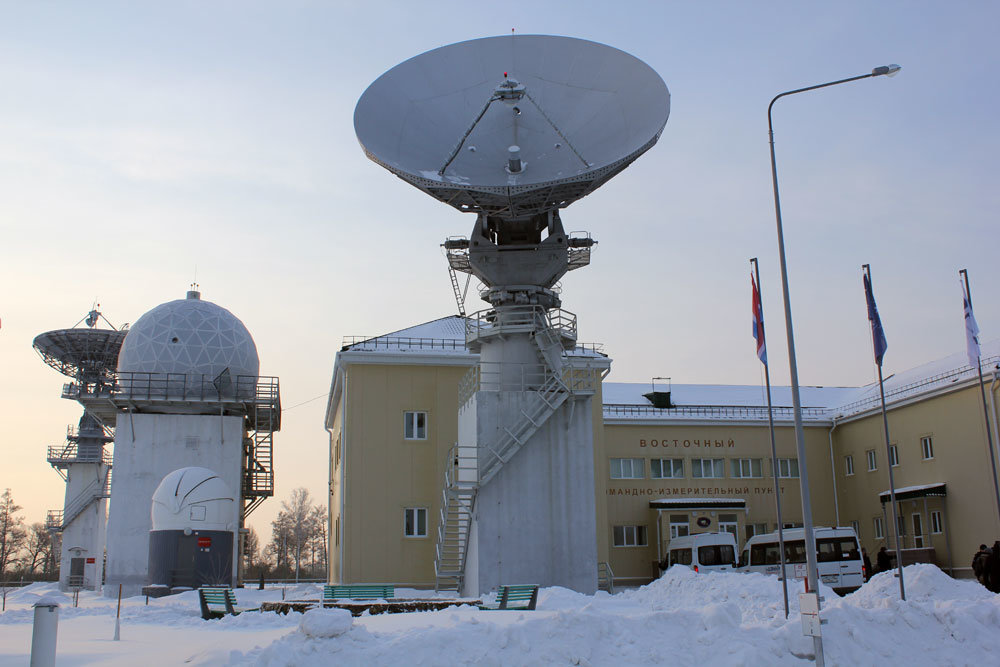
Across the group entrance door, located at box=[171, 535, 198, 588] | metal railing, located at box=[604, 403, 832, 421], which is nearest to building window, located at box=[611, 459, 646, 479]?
metal railing, located at box=[604, 403, 832, 421]

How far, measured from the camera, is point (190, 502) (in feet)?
126

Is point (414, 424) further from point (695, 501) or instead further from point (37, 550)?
point (37, 550)

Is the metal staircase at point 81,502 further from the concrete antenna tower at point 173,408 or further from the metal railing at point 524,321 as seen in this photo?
the metal railing at point 524,321

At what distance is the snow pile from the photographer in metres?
13.9

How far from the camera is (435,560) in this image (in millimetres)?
37688

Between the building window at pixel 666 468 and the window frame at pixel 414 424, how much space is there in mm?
14345

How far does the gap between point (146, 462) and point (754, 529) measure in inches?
1240

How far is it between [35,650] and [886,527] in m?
43.3

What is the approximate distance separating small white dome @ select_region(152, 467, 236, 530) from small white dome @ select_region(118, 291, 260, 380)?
1059 cm

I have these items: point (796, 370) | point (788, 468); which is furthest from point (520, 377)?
point (788, 468)

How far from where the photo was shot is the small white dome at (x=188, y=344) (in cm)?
4850

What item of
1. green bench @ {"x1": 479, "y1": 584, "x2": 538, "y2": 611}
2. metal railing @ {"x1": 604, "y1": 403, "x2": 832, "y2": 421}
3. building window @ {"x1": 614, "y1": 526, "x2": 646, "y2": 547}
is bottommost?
green bench @ {"x1": 479, "y1": 584, "x2": 538, "y2": 611}

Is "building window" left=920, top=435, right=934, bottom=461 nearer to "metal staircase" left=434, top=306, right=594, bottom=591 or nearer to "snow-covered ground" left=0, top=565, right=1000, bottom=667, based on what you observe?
"metal staircase" left=434, top=306, right=594, bottom=591

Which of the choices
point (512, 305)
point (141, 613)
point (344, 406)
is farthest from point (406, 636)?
point (344, 406)
